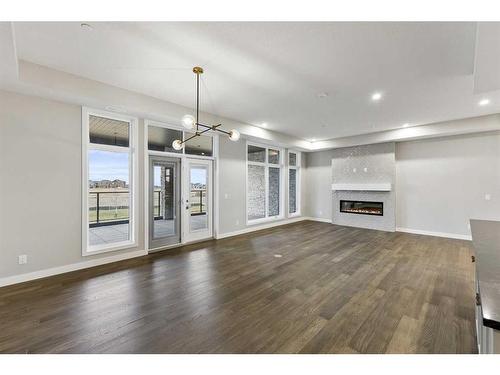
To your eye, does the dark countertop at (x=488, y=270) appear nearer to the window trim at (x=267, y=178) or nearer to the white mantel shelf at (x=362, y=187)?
the white mantel shelf at (x=362, y=187)

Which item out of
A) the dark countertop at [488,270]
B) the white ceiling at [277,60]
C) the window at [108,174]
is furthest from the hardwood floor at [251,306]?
the white ceiling at [277,60]

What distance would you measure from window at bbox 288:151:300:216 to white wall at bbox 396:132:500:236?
333 cm

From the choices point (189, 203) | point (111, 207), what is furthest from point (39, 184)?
point (189, 203)

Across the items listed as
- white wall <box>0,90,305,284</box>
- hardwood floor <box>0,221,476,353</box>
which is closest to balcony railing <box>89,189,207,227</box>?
white wall <box>0,90,305,284</box>

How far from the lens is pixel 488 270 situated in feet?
A: 4.47

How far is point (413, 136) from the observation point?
20.3 feet

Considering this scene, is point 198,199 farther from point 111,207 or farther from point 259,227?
point 259,227

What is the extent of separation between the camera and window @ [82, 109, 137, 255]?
4.00 metres

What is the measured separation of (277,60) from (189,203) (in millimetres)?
3729

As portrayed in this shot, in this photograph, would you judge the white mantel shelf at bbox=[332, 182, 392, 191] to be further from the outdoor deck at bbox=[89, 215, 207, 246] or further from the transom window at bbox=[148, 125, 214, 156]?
the outdoor deck at bbox=[89, 215, 207, 246]

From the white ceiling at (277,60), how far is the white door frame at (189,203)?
4.93 ft
